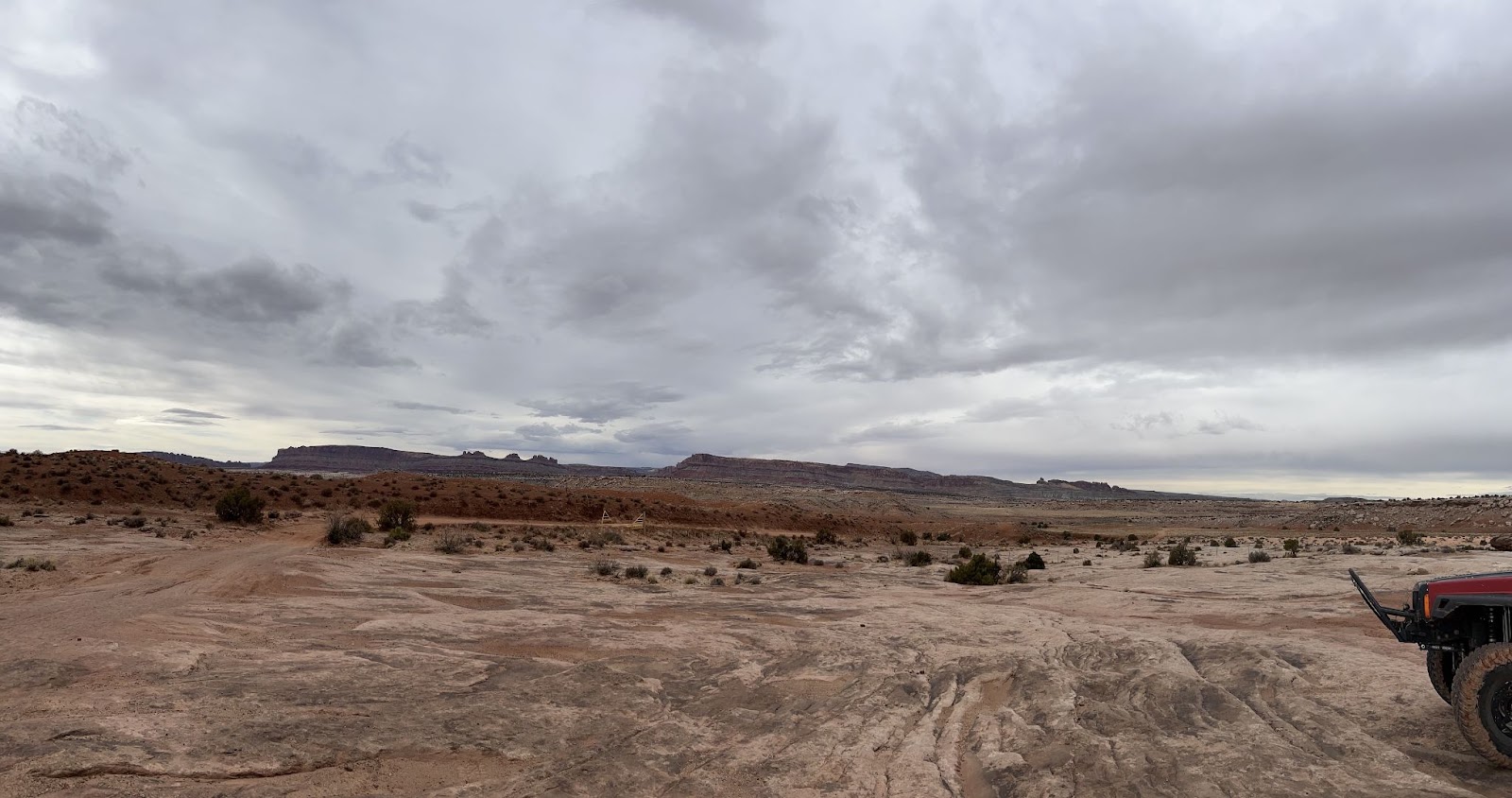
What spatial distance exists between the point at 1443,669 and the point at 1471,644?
1.60 ft

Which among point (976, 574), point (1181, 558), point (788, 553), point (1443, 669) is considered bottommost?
point (788, 553)

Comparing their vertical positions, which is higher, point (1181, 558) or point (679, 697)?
point (1181, 558)

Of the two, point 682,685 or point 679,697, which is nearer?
point 679,697

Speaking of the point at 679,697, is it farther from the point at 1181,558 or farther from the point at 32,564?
the point at 1181,558

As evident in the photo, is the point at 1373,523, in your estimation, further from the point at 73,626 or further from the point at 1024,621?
the point at 73,626

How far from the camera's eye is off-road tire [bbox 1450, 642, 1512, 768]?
20.8 ft

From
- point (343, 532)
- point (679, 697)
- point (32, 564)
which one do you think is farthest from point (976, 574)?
point (32, 564)

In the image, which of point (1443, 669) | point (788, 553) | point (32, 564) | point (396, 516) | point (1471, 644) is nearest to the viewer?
point (1471, 644)

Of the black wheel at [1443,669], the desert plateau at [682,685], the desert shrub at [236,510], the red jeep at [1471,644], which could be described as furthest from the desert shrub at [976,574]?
the desert shrub at [236,510]

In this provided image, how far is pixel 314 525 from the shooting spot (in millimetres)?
36250

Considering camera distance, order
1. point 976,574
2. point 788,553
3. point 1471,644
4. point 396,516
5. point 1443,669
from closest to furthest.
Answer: point 1471,644 < point 1443,669 < point 976,574 < point 788,553 < point 396,516

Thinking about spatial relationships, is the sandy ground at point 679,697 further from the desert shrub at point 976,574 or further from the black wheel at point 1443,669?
the desert shrub at point 976,574

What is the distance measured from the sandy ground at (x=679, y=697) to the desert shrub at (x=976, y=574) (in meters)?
6.67

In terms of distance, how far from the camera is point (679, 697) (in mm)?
9250
